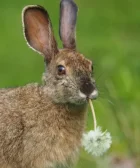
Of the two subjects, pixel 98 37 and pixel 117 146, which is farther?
pixel 98 37

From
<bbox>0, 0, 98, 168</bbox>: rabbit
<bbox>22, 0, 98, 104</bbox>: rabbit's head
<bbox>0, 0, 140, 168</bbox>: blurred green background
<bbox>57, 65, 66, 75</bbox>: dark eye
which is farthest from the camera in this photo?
<bbox>0, 0, 140, 168</bbox>: blurred green background

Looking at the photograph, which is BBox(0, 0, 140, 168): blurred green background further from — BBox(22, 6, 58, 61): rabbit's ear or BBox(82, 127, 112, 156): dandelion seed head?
BBox(22, 6, 58, 61): rabbit's ear

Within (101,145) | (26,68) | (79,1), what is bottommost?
(101,145)

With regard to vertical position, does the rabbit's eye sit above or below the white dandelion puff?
above

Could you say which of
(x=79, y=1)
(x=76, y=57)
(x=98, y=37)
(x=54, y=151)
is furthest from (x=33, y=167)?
(x=79, y=1)

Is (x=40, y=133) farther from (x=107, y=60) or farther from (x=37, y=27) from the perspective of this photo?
(x=107, y=60)

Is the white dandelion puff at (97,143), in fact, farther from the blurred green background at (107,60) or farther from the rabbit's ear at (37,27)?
the rabbit's ear at (37,27)

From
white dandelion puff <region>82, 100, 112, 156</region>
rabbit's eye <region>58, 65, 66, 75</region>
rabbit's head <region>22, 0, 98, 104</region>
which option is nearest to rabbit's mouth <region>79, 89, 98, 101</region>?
rabbit's head <region>22, 0, 98, 104</region>

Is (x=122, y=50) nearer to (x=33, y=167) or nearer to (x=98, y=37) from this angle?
(x=98, y=37)
